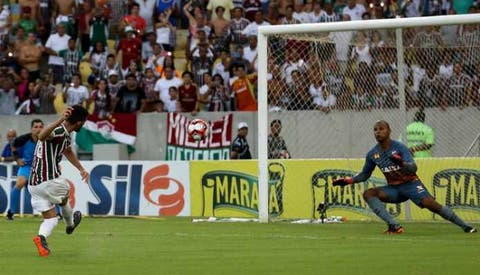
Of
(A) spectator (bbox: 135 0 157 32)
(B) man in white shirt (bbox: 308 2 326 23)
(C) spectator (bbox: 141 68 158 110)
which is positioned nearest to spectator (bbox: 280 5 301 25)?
(B) man in white shirt (bbox: 308 2 326 23)

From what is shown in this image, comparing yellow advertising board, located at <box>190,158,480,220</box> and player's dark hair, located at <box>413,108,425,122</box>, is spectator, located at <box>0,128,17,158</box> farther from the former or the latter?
player's dark hair, located at <box>413,108,425,122</box>

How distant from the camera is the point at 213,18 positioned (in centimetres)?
3195

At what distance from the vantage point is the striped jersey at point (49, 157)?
1622 centimetres

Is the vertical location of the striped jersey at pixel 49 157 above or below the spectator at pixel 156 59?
below

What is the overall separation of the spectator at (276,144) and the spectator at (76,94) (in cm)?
769

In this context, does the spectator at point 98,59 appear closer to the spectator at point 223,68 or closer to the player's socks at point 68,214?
the spectator at point 223,68

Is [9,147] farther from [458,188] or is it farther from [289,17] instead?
[458,188]

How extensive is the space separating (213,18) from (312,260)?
18150mm

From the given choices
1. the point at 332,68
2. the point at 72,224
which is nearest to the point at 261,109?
the point at 332,68

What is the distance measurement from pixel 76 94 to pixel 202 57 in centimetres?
320

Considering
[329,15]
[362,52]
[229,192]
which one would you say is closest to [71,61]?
[329,15]

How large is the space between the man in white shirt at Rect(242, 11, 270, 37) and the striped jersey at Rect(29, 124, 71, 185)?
14739 millimetres

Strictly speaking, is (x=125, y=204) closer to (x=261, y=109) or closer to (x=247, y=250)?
(x=261, y=109)

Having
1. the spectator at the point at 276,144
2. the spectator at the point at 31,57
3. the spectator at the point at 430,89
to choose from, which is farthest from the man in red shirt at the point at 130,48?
the spectator at the point at 430,89
